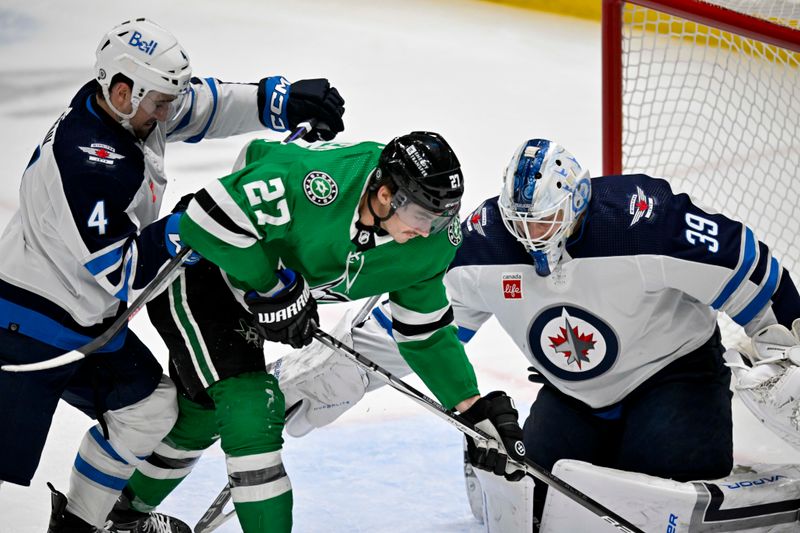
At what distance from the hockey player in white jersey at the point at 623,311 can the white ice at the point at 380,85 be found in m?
0.52

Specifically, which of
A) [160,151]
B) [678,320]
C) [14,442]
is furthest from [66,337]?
[678,320]

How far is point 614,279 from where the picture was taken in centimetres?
271

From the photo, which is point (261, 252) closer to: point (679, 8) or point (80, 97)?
point (80, 97)

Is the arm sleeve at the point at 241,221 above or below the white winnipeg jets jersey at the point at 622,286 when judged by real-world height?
above

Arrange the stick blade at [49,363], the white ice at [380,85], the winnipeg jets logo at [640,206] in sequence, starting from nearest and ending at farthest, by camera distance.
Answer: the stick blade at [49,363]
the winnipeg jets logo at [640,206]
the white ice at [380,85]

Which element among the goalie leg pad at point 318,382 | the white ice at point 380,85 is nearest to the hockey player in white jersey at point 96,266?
the goalie leg pad at point 318,382

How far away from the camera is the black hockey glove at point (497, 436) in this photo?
249 centimetres

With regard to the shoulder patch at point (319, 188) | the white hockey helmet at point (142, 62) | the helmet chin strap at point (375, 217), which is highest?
the white hockey helmet at point (142, 62)

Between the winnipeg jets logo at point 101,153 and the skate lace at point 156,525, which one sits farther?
the skate lace at point 156,525

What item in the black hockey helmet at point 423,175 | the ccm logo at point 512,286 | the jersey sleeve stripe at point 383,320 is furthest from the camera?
the jersey sleeve stripe at point 383,320

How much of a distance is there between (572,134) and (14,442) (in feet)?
12.0

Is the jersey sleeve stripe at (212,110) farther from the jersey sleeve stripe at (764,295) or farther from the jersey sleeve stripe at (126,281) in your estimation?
the jersey sleeve stripe at (764,295)

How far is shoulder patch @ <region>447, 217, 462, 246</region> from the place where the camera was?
2.46 meters

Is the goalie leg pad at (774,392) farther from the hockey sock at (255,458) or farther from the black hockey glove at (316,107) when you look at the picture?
the black hockey glove at (316,107)
